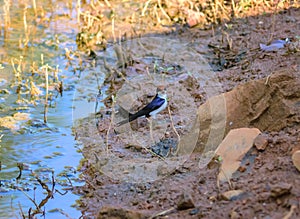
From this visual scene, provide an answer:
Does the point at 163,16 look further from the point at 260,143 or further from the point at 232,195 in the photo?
the point at 232,195

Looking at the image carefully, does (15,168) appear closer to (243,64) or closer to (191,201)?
(191,201)

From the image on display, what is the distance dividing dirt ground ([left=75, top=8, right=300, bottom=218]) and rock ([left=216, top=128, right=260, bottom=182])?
0.05 m

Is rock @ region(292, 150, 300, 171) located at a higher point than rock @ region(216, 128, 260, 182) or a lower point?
higher

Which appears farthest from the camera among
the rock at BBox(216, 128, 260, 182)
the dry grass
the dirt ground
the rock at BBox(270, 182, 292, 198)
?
the dry grass

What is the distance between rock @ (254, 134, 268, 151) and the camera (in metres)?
3.87

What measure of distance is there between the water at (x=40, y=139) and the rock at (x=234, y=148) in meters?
1.02

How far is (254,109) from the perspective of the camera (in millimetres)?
4422

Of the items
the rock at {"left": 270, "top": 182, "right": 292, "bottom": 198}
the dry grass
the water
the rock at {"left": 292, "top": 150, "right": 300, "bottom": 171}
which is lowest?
the water

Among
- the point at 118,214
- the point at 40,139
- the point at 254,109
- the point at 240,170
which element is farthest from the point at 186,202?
the point at 40,139

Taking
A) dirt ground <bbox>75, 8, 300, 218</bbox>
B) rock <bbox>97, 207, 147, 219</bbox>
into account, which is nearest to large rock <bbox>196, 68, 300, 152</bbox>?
dirt ground <bbox>75, 8, 300, 218</bbox>

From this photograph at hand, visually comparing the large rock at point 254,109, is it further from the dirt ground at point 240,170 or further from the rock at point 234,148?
the rock at point 234,148

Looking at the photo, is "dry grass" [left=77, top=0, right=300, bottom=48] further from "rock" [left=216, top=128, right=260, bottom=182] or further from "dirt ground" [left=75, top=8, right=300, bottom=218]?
"rock" [left=216, top=128, right=260, bottom=182]

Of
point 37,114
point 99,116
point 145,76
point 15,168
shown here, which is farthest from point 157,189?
point 145,76

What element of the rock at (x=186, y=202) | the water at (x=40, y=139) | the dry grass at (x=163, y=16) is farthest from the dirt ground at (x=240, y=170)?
the dry grass at (x=163, y=16)
